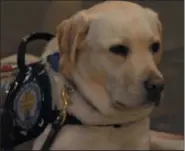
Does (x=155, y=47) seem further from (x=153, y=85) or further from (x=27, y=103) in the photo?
(x=27, y=103)

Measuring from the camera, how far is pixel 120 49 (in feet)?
3.74

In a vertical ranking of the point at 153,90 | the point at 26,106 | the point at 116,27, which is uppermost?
the point at 116,27

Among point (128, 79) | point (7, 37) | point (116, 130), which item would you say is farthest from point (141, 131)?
point (7, 37)

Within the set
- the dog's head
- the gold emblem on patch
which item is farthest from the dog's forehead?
the gold emblem on patch

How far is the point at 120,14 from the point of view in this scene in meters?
1.15

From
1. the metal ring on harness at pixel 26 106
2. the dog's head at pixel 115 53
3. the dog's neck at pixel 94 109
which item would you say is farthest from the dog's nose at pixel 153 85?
the metal ring on harness at pixel 26 106

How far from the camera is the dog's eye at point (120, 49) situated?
114 centimetres

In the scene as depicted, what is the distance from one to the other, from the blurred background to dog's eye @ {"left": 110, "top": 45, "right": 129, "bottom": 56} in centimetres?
52

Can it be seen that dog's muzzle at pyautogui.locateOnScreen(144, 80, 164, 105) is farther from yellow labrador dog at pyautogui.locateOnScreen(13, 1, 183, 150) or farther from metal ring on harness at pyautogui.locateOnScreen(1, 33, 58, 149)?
metal ring on harness at pyautogui.locateOnScreen(1, 33, 58, 149)

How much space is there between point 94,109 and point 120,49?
17 cm

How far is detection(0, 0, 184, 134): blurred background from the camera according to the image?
169 cm

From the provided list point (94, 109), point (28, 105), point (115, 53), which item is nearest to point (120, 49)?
point (115, 53)

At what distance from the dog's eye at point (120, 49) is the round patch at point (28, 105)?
0.23 meters

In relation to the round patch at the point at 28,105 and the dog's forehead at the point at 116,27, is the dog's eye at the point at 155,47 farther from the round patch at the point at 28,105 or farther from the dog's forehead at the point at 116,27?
the round patch at the point at 28,105
